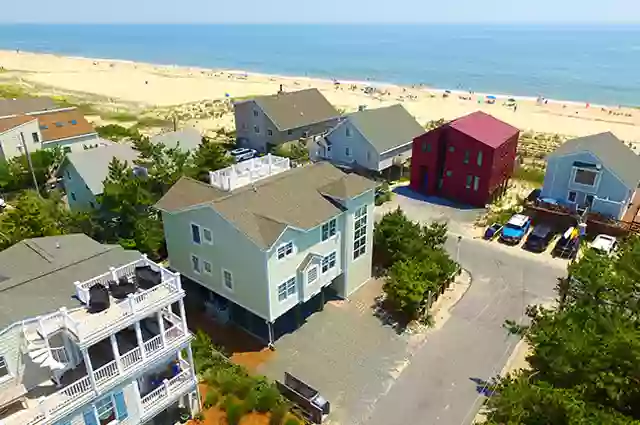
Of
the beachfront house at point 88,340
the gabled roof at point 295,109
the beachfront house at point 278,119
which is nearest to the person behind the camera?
the beachfront house at point 88,340

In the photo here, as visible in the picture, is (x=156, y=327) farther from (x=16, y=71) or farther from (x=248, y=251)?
(x=16, y=71)

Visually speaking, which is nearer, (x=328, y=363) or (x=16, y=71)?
(x=328, y=363)

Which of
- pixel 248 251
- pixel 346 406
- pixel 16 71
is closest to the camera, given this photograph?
pixel 346 406

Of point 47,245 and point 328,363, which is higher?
point 47,245

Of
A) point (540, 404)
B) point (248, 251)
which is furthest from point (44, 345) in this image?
point (540, 404)

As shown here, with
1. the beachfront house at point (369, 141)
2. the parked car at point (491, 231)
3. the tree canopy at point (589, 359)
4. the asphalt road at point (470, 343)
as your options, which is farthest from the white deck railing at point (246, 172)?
the beachfront house at point (369, 141)

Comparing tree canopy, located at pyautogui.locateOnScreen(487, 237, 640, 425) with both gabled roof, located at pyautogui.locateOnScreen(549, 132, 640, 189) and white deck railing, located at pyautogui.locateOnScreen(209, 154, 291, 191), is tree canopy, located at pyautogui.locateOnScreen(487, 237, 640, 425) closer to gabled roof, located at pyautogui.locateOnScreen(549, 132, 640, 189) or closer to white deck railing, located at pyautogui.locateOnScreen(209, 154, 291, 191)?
white deck railing, located at pyautogui.locateOnScreen(209, 154, 291, 191)

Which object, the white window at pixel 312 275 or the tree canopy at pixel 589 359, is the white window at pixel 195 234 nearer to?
the white window at pixel 312 275
